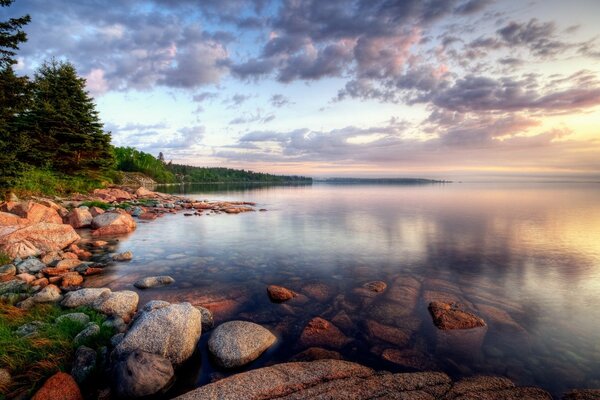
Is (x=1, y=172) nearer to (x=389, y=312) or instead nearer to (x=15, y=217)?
(x=15, y=217)

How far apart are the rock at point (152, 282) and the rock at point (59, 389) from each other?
17.6 feet

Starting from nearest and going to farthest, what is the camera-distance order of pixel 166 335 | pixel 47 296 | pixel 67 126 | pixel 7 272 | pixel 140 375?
pixel 140 375, pixel 166 335, pixel 47 296, pixel 7 272, pixel 67 126

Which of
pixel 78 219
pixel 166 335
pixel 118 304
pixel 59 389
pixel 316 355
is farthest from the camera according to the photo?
pixel 78 219

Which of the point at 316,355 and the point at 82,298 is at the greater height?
the point at 82,298

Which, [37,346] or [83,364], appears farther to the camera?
[37,346]

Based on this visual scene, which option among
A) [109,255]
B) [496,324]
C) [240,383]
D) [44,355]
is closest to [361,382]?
[240,383]

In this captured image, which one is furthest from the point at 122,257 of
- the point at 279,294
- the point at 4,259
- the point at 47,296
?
the point at 279,294

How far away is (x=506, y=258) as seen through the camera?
15.6 metres

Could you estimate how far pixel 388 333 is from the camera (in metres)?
7.52

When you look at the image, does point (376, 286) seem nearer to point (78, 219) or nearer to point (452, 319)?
point (452, 319)

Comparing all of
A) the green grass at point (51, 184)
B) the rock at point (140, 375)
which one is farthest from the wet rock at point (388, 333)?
the green grass at point (51, 184)

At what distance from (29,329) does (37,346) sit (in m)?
0.98

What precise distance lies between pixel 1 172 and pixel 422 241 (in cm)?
2430

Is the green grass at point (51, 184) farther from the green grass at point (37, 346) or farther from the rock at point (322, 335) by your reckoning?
the rock at point (322, 335)
